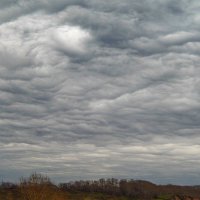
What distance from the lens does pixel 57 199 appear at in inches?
5689

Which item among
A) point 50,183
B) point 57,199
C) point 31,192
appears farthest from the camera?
point 50,183

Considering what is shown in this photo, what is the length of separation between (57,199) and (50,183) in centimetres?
2390

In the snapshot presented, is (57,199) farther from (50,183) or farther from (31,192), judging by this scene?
(50,183)

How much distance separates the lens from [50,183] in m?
168

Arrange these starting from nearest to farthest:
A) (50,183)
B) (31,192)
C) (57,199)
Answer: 1. (31,192)
2. (57,199)
3. (50,183)

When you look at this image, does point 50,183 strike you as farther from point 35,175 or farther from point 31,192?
point 31,192

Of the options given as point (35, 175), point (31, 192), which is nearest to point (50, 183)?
point (35, 175)

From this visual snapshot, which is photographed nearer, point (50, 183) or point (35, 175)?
point (35, 175)

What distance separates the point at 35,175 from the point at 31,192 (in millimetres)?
17009

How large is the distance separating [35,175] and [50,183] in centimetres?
1719

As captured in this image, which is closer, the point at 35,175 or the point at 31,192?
the point at 31,192

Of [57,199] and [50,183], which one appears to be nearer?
[57,199]

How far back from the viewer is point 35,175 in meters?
152

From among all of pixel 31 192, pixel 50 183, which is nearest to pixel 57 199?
pixel 31 192
